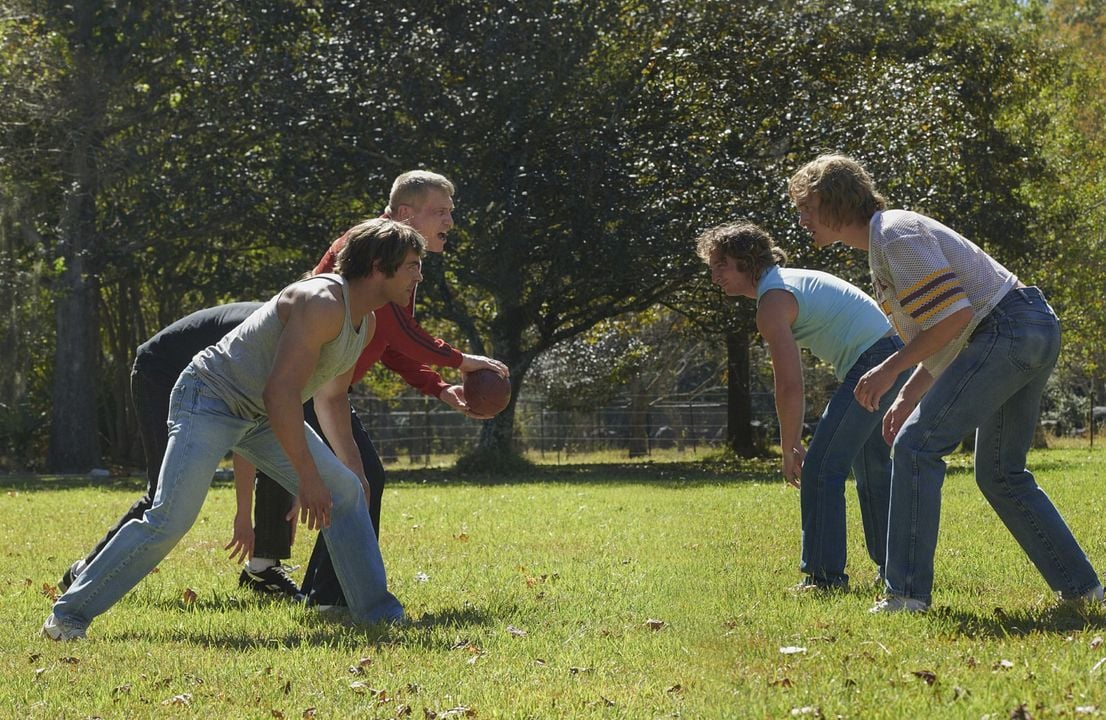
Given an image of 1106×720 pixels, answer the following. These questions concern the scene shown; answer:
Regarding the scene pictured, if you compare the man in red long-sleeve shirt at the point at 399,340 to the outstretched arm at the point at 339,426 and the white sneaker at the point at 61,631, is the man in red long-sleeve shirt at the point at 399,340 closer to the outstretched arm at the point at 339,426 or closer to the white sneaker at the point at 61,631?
the outstretched arm at the point at 339,426

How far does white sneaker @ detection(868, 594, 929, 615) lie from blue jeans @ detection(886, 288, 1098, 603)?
3 centimetres

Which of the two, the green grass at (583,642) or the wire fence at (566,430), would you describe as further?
the wire fence at (566,430)

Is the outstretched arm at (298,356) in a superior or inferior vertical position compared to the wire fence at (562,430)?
superior

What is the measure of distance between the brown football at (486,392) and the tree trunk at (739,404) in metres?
22.8

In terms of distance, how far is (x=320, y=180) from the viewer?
24422 mm

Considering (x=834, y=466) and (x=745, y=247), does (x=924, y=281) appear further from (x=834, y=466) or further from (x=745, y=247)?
(x=834, y=466)

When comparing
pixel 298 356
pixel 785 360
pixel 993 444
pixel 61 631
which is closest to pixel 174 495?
pixel 61 631

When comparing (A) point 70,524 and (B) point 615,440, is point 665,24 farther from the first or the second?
(A) point 70,524

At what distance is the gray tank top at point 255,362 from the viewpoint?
19.6 feet

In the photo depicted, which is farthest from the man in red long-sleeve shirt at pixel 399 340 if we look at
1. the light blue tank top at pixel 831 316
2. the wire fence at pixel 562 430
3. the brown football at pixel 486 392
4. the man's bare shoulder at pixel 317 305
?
the wire fence at pixel 562 430

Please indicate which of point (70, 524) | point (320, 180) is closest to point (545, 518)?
point (70, 524)

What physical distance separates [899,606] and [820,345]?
5.38 feet

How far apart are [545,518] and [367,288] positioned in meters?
7.28

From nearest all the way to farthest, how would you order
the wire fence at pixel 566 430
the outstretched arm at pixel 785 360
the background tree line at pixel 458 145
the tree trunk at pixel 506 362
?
the outstretched arm at pixel 785 360 < the background tree line at pixel 458 145 < the tree trunk at pixel 506 362 < the wire fence at pixel 566 430
